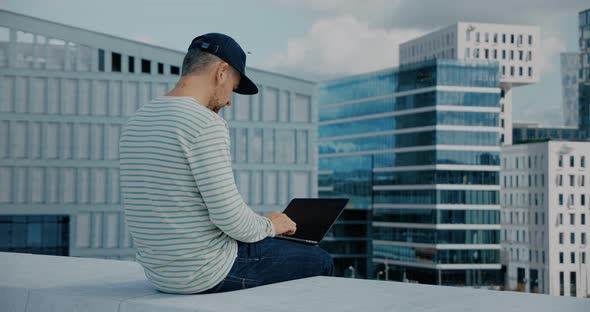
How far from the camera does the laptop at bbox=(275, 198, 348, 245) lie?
11.7ft

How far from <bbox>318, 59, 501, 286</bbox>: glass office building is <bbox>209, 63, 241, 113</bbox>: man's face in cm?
8278

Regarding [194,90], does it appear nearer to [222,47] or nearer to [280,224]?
[222,47]

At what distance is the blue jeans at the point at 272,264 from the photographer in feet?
10.8

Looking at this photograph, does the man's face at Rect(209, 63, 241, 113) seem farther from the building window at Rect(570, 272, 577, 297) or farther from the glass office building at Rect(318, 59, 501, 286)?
the building window at Rect(570, 272, 577, 297)

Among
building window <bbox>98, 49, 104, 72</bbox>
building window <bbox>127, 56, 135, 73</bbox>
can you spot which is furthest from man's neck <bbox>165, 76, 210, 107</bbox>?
building window <bbox>98, 49, 104, 72</bbox>

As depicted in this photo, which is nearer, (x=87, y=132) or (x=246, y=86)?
(x=246, y=86)

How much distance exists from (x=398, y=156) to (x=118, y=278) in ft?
286

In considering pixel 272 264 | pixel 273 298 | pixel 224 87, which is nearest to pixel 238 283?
pixel 272 264

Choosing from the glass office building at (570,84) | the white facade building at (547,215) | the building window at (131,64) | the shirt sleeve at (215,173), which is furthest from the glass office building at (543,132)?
the shirt sleeve at (215,173)

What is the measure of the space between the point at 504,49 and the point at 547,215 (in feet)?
76.2

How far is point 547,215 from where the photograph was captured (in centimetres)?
10238

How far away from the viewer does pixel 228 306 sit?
9.45 ft

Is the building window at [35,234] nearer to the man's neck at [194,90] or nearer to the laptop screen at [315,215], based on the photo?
the laptop screen at [315,215]

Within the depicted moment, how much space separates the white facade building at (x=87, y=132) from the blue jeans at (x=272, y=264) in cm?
4688
